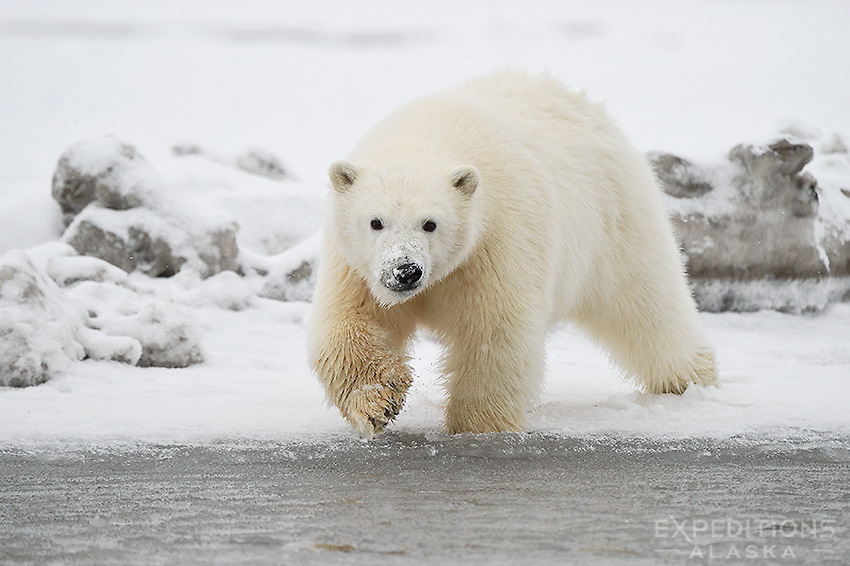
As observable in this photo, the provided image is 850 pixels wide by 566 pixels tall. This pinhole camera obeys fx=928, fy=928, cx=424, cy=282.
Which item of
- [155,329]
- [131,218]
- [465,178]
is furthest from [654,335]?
[131,218]

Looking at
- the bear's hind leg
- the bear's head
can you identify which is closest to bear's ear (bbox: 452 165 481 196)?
the bear's head

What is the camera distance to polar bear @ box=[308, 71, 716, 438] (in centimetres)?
383

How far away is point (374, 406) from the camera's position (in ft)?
12.6

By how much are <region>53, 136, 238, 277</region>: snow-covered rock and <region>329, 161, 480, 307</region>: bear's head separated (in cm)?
383

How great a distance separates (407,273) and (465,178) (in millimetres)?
543

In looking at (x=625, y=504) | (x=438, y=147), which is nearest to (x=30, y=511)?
(x=625, y=504)

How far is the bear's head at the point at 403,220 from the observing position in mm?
3663

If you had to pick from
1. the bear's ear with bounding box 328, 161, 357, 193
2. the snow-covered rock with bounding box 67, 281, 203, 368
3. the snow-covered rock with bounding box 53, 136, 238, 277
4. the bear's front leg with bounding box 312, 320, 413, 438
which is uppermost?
the bear's ear with bounding box 328, 161, 357, 193

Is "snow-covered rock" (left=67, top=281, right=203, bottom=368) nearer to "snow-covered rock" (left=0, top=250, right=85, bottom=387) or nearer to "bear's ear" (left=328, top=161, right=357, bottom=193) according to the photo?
"snow-covered rock" (left=0, top=250, right=85, bottom=387)

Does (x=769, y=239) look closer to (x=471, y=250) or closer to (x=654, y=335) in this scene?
(x=654, y=335)

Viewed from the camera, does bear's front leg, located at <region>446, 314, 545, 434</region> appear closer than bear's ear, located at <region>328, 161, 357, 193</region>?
No

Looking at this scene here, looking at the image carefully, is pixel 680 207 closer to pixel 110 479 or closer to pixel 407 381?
pixel 407 381

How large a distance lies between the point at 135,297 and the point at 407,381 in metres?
2.93

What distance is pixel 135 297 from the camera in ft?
20.3
